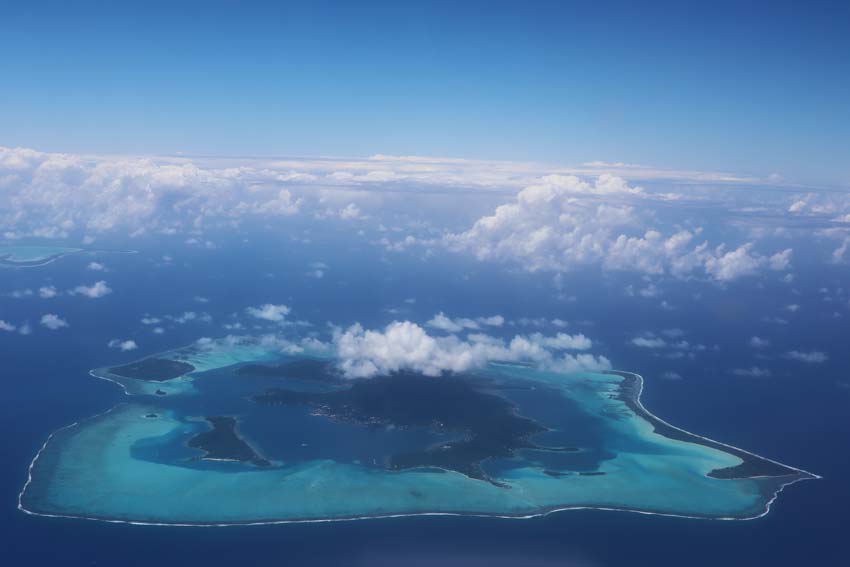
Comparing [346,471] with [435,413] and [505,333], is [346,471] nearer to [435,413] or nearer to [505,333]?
[435,413]

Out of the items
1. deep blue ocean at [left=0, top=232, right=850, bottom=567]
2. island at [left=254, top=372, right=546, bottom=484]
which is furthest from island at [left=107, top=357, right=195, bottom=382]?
island at [left=254, top=372, right=546, bottom=484]

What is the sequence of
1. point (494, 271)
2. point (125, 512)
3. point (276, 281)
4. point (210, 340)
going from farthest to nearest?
point (494, 271)
point (276, 281)
point (210, 340)
point (125, 512)

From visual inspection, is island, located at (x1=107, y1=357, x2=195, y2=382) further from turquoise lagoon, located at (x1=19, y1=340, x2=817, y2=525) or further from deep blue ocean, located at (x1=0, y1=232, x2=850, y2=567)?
deep blue ocean, located at (x1=0, y1=232, x2=850, y2=567)

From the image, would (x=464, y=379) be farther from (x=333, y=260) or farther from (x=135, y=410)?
(x=333, y=260)

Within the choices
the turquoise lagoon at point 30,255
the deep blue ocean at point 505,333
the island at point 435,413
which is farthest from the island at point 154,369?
the turquoise lagoon at point 30,255

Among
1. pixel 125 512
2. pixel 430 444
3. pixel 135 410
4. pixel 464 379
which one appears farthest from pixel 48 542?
pixel 464 379

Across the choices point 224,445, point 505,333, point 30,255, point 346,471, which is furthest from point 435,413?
point 30,255
